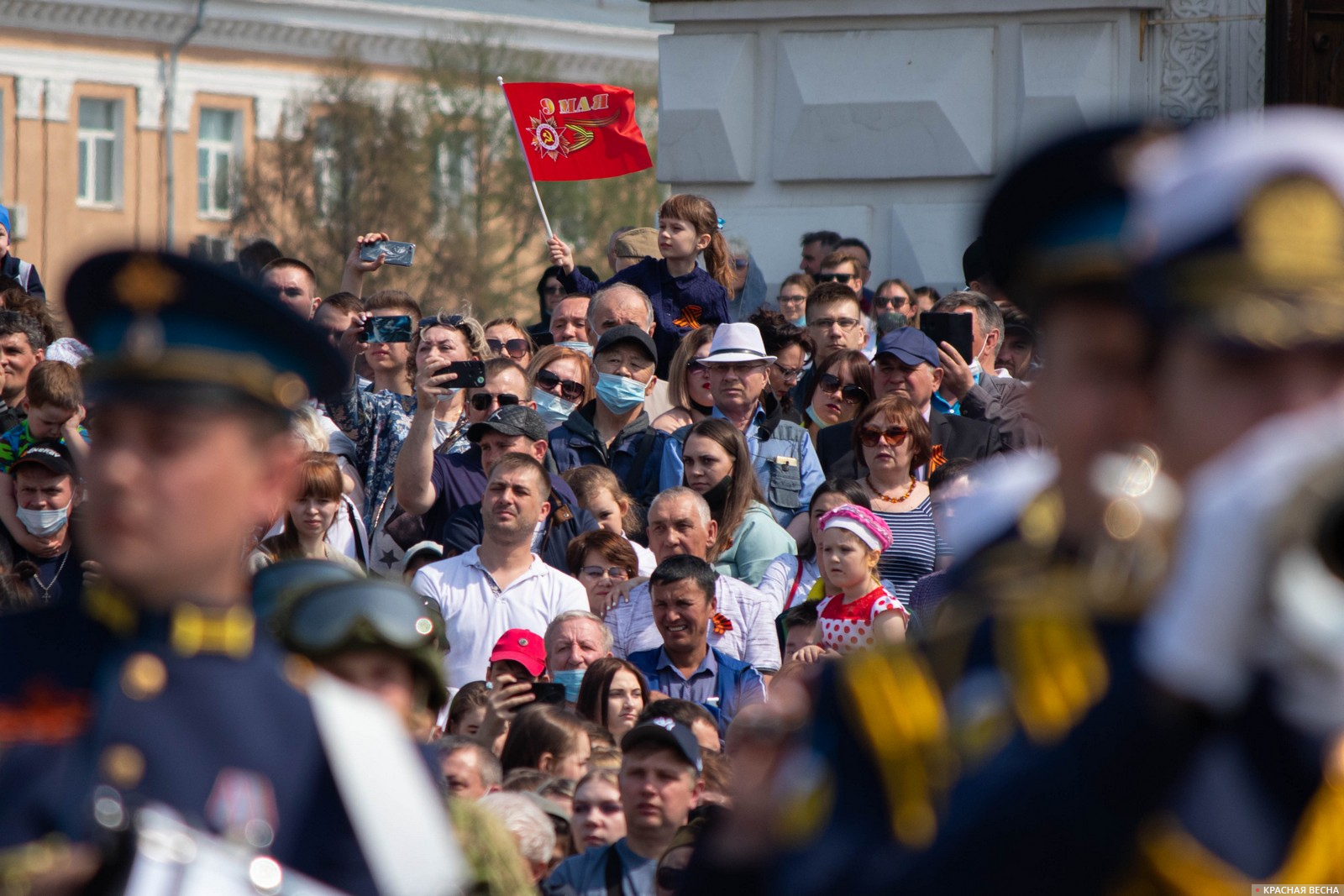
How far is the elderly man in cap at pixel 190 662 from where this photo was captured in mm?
2094

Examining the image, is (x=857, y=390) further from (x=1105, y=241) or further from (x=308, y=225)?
(x=308, y=225)

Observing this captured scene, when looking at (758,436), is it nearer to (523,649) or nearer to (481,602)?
(481,602)

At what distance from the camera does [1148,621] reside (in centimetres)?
150

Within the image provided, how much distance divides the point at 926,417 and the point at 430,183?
33.4m

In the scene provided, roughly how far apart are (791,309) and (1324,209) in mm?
9989

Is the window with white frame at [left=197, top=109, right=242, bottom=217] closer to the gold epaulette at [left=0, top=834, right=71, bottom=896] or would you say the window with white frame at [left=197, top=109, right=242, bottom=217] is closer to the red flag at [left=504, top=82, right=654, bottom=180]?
the red flag at [left=504, top=82, right=654, bottom=180]

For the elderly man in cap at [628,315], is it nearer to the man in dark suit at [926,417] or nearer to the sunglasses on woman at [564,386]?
the sunglasses on woman at [564,386]

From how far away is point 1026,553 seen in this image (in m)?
1.87

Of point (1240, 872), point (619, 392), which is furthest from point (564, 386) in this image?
point (1240, 872)

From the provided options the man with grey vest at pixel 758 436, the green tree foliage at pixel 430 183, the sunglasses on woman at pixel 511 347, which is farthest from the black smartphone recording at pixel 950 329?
the green tree foliage at pixel 430 183

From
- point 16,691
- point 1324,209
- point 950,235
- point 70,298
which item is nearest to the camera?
point 1324,209

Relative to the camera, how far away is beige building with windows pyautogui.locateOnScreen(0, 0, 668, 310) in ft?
121

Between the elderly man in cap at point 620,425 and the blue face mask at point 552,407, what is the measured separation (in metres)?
0.21

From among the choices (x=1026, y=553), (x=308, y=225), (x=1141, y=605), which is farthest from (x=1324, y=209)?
(x=308, y=225)
